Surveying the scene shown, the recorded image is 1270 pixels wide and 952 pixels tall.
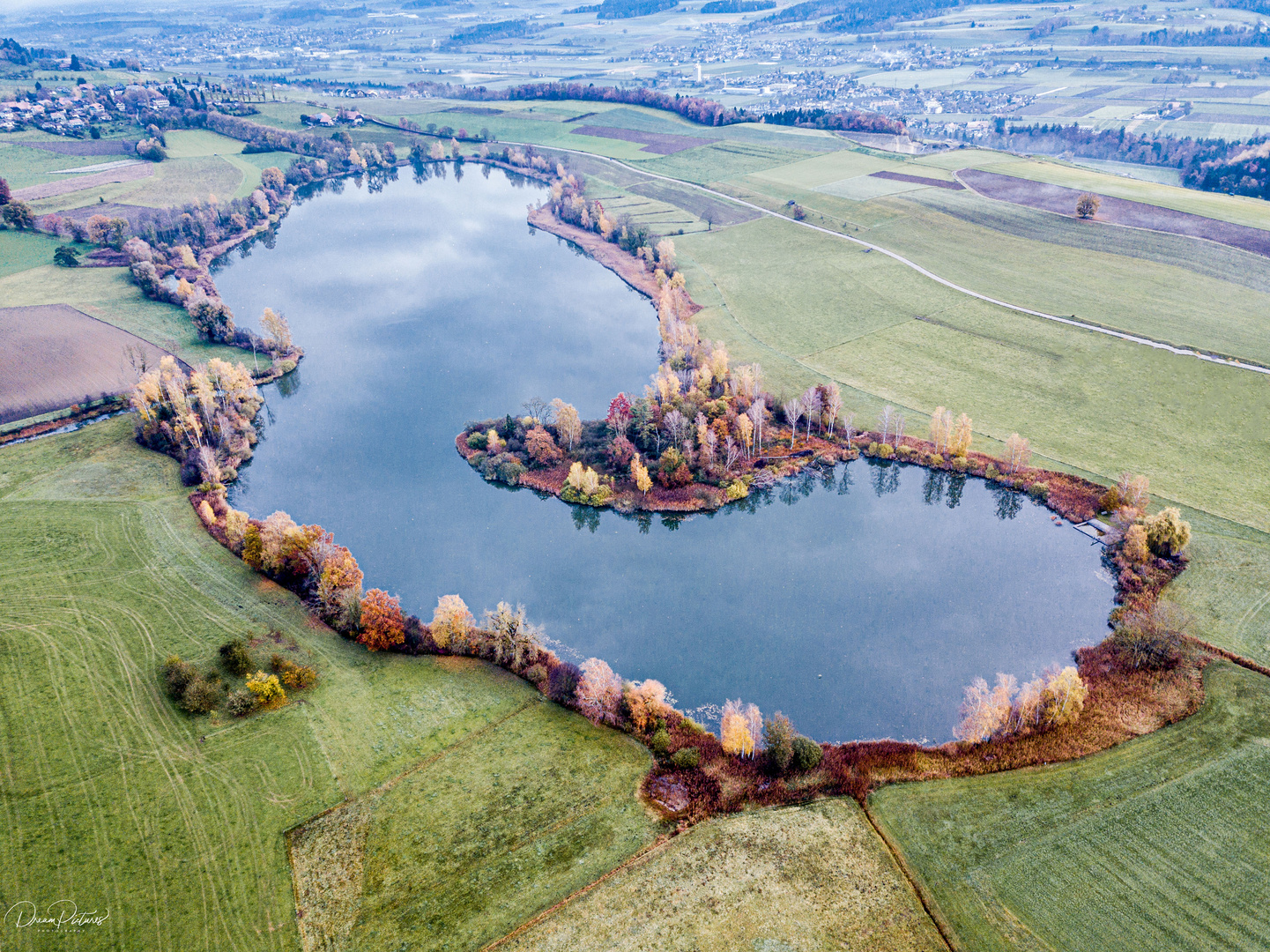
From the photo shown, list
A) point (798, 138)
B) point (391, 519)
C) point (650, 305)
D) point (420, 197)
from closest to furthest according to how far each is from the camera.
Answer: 1. point (391, 519)
2. point (650, 305)
3. point (420, 197)
4. point (798, 138)

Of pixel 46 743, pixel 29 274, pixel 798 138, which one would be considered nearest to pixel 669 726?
pixel 46 743

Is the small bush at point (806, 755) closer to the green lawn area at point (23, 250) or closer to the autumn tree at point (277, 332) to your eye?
the autumn tree at point (277, 332)

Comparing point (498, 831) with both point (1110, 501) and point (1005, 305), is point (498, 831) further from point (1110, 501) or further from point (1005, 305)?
point (1005, 305)

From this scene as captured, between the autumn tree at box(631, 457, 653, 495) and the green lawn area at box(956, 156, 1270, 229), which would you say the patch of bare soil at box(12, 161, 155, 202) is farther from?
the green lawn area at box(956, 156, 1270, 229)

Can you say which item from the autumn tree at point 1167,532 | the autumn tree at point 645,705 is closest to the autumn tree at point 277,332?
the autumn tree at point 645,705

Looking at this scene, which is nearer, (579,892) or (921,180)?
(579,892)

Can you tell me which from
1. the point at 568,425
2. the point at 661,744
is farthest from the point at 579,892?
the point at 568,425

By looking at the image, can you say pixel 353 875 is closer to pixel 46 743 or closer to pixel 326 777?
pixel 326 777
